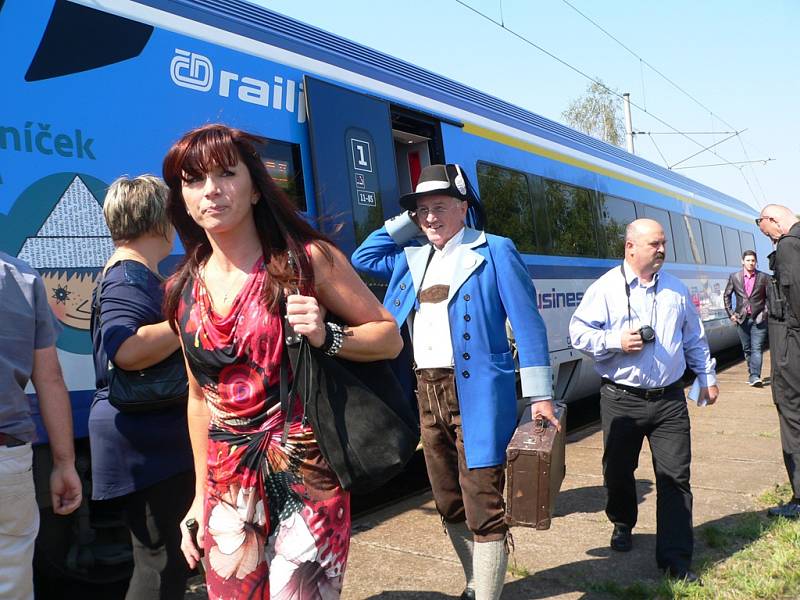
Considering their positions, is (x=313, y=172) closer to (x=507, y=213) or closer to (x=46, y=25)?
(x=46, y=25)

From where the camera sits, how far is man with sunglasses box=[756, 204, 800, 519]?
4988 mm

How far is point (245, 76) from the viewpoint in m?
4.93

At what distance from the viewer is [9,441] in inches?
91.8

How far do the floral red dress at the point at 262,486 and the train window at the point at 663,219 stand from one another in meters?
10.4

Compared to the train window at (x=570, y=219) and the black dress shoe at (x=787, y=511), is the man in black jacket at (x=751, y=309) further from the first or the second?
the black dress shoe at (x=787, y=511)

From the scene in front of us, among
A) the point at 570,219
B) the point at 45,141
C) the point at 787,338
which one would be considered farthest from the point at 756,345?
the point at 45,141

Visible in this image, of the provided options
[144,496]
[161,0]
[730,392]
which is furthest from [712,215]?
[144,496]

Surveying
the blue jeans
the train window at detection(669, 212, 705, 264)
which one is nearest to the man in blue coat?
the blue jeans

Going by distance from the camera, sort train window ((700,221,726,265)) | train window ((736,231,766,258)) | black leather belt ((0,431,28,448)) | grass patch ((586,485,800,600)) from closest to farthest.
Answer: black leather belt ((0,431,28,448)) < grass patch ((586,485,800,600)) < train window ((700,221,726,265)) < train window ((736,231,766,258))

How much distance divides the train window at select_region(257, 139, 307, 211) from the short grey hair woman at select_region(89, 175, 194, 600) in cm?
222

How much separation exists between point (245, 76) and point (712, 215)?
1302 centimetres

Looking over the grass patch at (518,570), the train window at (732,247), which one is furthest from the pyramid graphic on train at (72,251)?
the train window at (732,247)

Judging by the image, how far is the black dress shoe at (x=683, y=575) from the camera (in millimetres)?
3908

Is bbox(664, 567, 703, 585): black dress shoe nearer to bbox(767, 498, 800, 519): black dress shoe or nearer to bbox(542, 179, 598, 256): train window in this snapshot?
bbox(767, 498, 800, 519): black dress shoe
